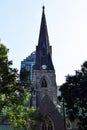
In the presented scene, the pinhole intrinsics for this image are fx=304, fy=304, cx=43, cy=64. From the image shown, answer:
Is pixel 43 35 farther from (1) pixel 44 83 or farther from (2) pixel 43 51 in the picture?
(1) pixel 44 83

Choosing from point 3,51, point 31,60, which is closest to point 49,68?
point 3,51

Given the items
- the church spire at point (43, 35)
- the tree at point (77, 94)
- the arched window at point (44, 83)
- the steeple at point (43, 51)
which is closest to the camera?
the tree at point (77, 94)

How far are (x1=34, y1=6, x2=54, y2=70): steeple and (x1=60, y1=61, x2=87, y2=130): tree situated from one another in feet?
123

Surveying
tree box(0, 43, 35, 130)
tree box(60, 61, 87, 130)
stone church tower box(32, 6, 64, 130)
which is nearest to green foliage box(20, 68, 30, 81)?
tree box(0, 43, 35, 130)

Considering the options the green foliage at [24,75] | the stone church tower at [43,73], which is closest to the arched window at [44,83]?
the stone church tower at [43,73]

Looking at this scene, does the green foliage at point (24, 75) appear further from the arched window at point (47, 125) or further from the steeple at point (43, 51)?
the steeple at point (43, 51)

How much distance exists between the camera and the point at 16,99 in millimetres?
21984

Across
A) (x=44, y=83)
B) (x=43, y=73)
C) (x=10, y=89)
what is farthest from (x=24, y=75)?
(x=43, y=73)

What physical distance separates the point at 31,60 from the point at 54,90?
78.0 metres

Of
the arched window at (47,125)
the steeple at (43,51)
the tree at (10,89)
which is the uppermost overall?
the steeple at (43,51)

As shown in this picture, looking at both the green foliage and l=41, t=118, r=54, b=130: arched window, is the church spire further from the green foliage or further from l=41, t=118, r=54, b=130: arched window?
the green foliage

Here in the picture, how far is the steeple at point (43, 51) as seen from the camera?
226 feet

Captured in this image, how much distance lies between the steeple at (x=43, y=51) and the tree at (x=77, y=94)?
37400 millimetres

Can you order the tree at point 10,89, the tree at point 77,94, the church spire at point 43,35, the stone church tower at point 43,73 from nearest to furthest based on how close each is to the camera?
the tree at point 10,89
the tree at point 77,94
the stone church tower at point 43,73
the church spire at point 43,35
